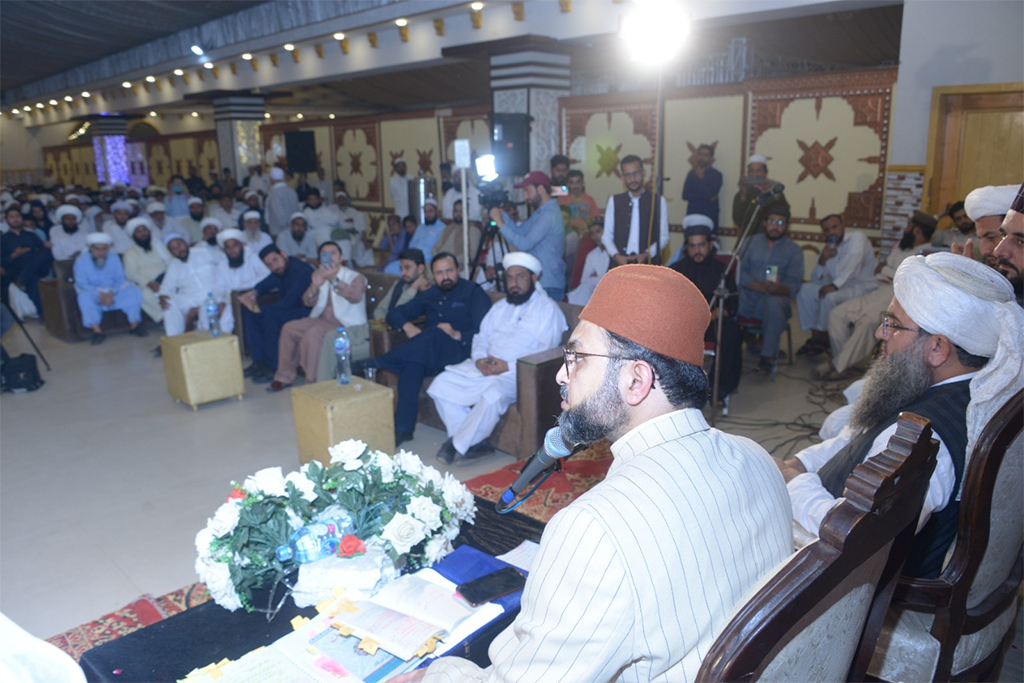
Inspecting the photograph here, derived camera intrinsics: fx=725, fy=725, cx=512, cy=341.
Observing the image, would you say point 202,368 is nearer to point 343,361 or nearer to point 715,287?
point 343,361

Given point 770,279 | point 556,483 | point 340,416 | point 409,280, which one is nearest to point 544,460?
point 556,483

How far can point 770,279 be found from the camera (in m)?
5.46

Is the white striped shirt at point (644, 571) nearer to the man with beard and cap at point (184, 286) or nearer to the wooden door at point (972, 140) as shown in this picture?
the wooden door at point (972, 140)

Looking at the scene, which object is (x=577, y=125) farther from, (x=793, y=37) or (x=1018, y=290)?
(x=1018, y=290)

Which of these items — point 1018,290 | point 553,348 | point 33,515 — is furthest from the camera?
point 553,348

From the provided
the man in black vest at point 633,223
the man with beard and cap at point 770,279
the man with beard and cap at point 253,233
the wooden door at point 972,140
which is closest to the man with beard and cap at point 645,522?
the man in black vest at point 633,223

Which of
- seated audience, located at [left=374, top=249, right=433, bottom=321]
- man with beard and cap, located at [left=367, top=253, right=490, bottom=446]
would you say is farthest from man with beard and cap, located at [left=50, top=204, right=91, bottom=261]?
man with beard and cap, located at [left=367, top=253, right=490, bottom=446]

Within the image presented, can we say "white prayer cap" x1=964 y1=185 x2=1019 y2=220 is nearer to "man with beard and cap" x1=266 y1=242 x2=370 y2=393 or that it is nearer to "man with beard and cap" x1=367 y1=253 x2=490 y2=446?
"man with beard and cap" x1=367 y1=253 x2=490 y2=446

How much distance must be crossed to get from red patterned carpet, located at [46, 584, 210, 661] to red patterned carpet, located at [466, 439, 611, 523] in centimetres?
125

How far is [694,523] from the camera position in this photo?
1030 millimetres

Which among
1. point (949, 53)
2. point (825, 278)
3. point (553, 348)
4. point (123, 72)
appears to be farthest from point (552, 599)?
point (123, 72)

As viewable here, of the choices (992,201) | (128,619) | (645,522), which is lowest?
(128,619)

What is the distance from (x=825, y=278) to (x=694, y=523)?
5388 millimetres

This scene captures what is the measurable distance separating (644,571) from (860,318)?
4.67 metres
